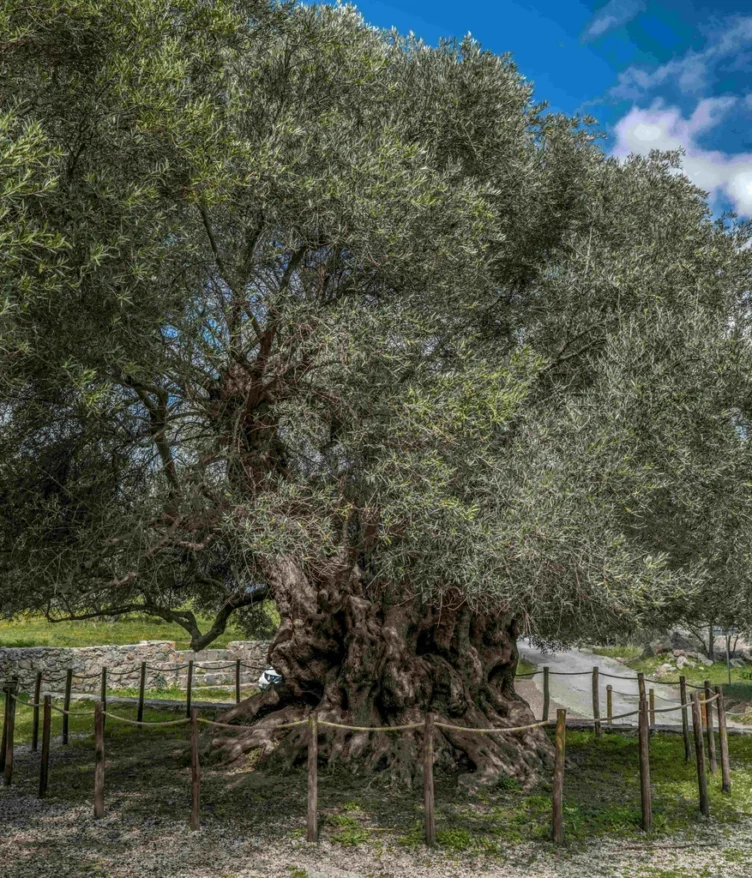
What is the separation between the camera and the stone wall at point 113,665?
2453 cm

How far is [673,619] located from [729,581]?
9.09 ft

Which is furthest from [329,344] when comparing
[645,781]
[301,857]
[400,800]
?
[645,781]

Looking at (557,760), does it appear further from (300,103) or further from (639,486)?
(300,103)

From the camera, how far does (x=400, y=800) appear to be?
37.5ft

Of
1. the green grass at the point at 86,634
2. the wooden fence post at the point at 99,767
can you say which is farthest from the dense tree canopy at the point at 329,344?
the green grass at the point at 86,634

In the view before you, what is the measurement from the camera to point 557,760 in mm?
9648

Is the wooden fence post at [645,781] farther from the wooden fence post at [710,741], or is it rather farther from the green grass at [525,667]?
the green grass at [525,667]

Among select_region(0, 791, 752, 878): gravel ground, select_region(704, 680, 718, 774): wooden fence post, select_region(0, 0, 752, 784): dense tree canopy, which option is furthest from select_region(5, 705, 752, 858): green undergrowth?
select_region(0, 0, 752, 784): dense tree canopy

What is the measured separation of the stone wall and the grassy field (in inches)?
418

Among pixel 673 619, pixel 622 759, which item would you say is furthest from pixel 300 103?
pixel 622 759

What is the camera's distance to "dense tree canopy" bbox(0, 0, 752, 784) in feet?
29.9

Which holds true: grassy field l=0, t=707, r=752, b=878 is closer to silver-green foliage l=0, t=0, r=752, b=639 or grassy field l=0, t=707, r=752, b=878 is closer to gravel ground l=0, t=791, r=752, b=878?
gravel ground l=0, t=791, r=752, b=878

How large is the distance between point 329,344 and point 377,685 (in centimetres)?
616

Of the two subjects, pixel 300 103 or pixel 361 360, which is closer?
pixel 361 360
